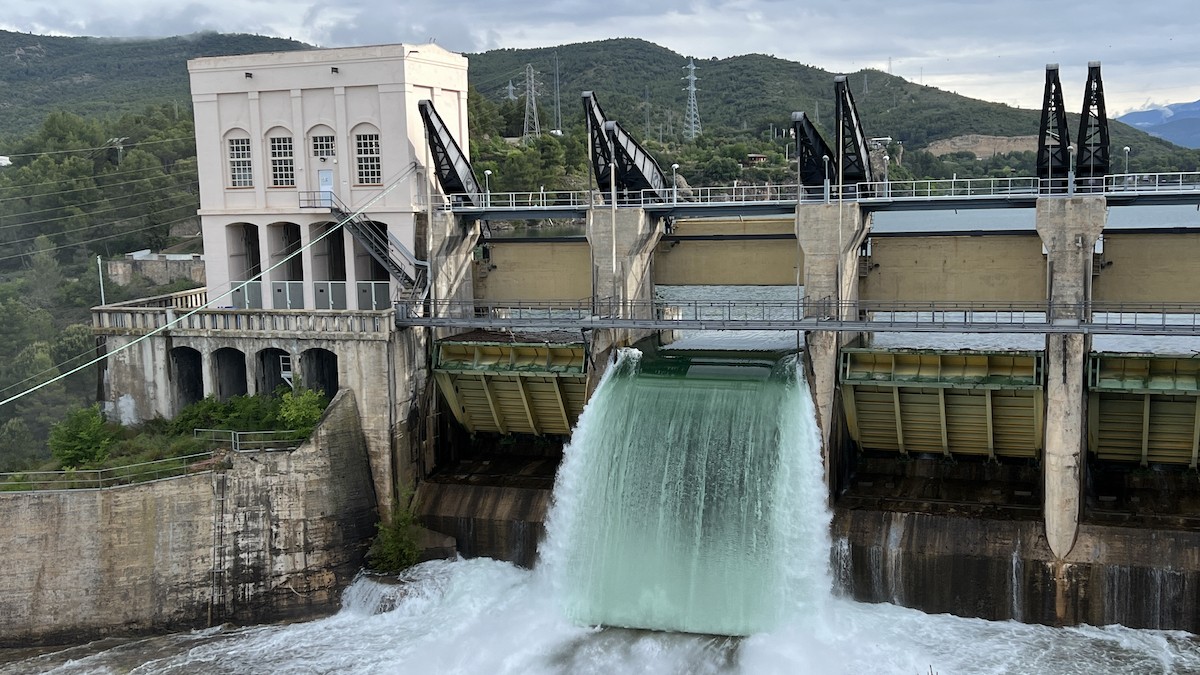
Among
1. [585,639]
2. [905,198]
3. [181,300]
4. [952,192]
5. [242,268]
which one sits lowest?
[585,639]

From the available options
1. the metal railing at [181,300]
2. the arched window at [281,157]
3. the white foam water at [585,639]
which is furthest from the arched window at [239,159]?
the white foam water at [585,639]

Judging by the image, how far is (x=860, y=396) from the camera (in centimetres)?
3316

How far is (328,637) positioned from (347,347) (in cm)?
865

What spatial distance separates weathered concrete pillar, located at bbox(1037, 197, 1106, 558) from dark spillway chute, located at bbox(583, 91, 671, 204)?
11.8 meters

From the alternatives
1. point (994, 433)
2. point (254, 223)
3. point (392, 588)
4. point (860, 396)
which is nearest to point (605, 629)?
point (392, 588)

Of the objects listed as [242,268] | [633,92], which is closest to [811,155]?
[242,268]

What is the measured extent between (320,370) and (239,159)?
8.03 meters

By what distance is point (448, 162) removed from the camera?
37.0m

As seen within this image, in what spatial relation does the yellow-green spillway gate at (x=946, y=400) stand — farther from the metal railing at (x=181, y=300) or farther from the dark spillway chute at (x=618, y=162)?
the metal railing at (x=181, y=300)

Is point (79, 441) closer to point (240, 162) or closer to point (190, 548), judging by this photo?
point (190, 548)

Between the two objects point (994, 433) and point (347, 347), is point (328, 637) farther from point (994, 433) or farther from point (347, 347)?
point (994, 433)

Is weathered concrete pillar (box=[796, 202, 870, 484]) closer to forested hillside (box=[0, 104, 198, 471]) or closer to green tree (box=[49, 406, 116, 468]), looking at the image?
green tree (box=[49, 406, 116, 468])

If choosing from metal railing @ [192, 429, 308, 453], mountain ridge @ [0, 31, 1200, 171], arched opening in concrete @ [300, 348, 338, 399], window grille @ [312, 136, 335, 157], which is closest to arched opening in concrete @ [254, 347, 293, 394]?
arched opening in concrete @ [300, 348, 338, 399]

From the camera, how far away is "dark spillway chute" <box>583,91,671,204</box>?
34750 millimetres
